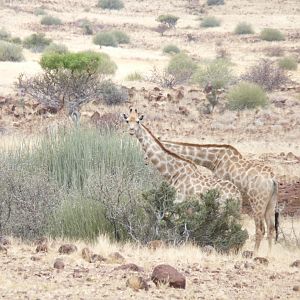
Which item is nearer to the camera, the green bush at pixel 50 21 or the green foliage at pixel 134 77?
the green foliage at pixel 134 77

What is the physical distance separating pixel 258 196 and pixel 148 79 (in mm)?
25475

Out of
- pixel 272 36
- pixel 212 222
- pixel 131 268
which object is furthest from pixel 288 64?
pixel 131 268

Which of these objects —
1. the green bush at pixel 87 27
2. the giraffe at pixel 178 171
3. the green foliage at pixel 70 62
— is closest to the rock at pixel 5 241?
the giraffe at pixel 178 171

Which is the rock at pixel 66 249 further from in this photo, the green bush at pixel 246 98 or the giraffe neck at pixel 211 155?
the green bush at pixel 246 98

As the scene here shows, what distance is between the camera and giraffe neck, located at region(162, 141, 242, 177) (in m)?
13.0

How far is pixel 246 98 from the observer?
3108 centimetres

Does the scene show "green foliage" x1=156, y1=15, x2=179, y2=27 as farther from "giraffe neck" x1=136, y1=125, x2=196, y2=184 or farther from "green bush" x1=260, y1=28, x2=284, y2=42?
"giraffe neck" x1=136, y1=125, x2=196, y2=184

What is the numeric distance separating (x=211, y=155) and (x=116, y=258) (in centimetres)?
432

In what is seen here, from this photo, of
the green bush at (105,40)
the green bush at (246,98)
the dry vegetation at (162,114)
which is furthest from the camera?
the green bush at (105,40)

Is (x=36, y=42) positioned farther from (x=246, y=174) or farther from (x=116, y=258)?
(x=116, y=258)

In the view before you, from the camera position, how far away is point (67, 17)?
76.3 meters

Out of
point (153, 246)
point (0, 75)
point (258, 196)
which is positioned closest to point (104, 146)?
point (258, 196)

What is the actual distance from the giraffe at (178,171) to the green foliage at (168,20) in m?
58.8

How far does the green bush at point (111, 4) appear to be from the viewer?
83.9m
